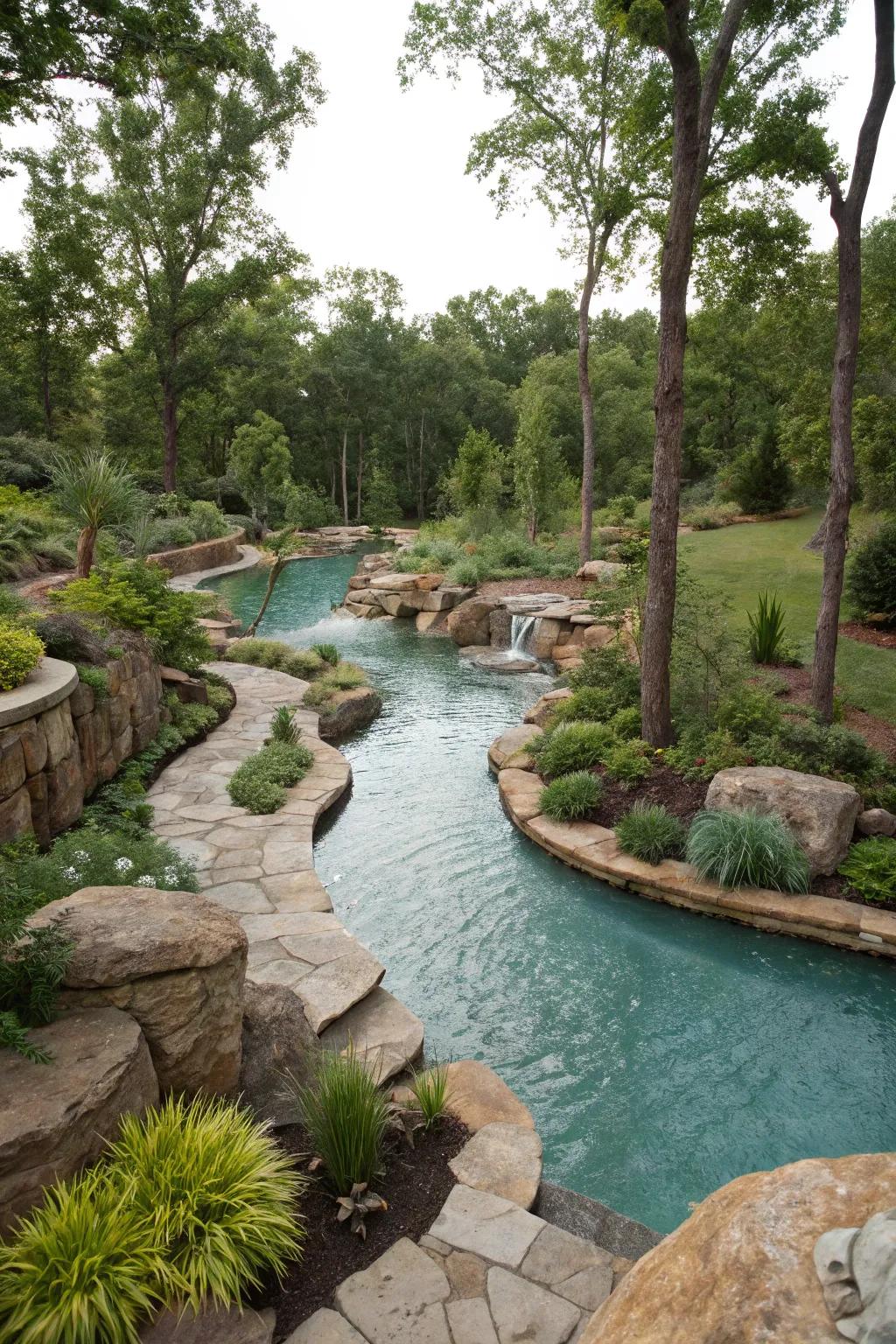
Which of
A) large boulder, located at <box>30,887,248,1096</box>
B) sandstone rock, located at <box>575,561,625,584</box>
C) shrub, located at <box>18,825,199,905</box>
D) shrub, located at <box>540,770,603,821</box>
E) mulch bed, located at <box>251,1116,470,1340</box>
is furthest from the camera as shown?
sandstone rock, located at <box>575,561,625,584</box>

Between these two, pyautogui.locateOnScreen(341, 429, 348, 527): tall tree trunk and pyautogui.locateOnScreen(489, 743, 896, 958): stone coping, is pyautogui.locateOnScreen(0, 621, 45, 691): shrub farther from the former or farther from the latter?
pyautogui.locateOnScreen(341, 429, 348, 527): tall tree trunk

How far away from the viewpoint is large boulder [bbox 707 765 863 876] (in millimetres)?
5074

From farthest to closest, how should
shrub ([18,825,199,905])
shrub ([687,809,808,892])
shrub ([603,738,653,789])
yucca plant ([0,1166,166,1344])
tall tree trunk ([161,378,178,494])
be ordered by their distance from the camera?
1. tall tree trunk ([161,378,178,494])
2. shrub ([603,738,653,789])
3. shrub ([687,809,808,892])
4. shrub ([18,825,199,905])
5. yucca plant ([0,1166,166,1344])

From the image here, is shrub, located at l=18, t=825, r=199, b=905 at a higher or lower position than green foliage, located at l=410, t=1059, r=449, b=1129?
higher

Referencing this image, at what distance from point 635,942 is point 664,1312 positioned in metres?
3.46

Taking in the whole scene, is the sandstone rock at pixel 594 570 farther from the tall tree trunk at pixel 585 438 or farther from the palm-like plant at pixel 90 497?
the palm-like plant at pixel 90 497

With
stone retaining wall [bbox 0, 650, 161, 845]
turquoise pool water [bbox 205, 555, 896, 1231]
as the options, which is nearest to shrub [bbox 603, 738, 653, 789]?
turquoise pool water [bbox 205, 555, 896, 1231]

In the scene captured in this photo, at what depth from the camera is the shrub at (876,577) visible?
398 inches

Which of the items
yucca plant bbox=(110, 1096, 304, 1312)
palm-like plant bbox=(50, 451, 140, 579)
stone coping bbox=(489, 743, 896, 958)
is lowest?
stone coping bbox=(489, 743, 896, 958)

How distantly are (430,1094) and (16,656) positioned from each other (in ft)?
12.1

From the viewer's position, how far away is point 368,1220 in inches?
96.3

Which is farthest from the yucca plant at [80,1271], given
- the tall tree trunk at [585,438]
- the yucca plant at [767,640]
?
the tall tree trunk at [585,438]

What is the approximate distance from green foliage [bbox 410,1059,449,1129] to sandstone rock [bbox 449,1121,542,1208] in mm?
164

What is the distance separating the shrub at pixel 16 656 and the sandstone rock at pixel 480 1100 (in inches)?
138
